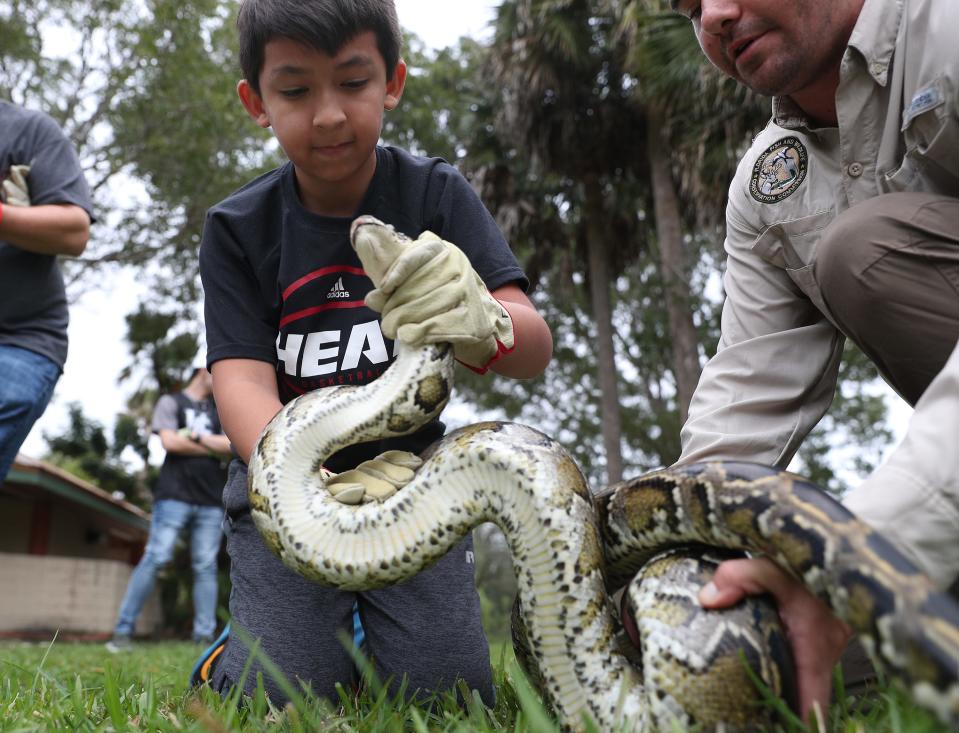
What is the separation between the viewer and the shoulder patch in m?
3.16

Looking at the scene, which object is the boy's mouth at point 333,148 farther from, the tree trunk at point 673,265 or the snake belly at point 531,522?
the tree trunk at point 673,265

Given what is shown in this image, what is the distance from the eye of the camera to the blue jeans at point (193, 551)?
8156 millimetres

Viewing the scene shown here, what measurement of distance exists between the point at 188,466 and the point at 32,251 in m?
5.28

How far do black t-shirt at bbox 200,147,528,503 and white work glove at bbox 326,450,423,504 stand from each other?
0.92 meters

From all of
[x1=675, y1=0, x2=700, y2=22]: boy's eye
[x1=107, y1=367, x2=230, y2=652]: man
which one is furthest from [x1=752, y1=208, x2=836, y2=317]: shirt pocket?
[x1=107, y1=367, x2=230, y2=652]: man

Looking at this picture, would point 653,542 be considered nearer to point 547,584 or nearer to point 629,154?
point 547,584

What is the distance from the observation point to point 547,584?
6.77ft

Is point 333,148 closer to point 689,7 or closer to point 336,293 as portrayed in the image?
point 336,293

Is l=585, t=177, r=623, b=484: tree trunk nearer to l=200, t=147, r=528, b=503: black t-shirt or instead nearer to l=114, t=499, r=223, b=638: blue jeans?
l=114, t=499, r=223, b=638: blue jeans

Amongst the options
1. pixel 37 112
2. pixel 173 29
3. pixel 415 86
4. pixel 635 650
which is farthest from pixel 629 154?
pixel 635 650

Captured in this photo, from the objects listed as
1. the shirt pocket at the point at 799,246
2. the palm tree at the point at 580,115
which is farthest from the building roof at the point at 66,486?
the shirt pocket at the point at 799,246

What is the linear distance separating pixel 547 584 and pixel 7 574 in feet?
59.4

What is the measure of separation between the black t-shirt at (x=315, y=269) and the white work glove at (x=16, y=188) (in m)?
1.40

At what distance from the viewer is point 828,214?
10.1 ft
